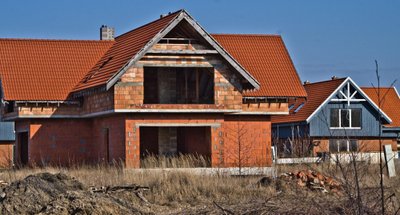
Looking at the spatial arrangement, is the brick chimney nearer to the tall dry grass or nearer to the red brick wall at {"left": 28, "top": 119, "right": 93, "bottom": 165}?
the red brick wall at {"left": 28, "top": 119, "right": 93, "bottom": 165}

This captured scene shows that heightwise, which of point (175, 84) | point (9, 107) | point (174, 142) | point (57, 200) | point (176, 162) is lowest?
point (57, 200)

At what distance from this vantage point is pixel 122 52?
3231cm

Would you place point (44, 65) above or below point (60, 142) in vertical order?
above

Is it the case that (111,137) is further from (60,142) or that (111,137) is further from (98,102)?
(60,142)

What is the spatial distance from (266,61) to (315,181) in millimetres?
14361

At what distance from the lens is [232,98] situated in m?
30.8

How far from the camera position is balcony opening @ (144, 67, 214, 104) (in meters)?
32.8

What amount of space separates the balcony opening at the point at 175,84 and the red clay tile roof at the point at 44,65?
3354mm

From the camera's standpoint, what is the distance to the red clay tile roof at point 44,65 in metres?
33.0

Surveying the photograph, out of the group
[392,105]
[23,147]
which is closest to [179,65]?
[23,147]

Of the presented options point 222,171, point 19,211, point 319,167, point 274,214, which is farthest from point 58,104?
point 274,214

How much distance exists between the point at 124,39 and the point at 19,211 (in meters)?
19.0

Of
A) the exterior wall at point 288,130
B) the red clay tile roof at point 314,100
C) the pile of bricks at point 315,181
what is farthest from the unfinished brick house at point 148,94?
the exterior wall at point 288,130

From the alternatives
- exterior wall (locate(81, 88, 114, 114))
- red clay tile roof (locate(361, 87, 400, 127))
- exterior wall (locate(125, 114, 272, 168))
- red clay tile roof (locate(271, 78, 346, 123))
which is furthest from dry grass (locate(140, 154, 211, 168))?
red clay tile roof (locate(361, 87, 400, 127))
